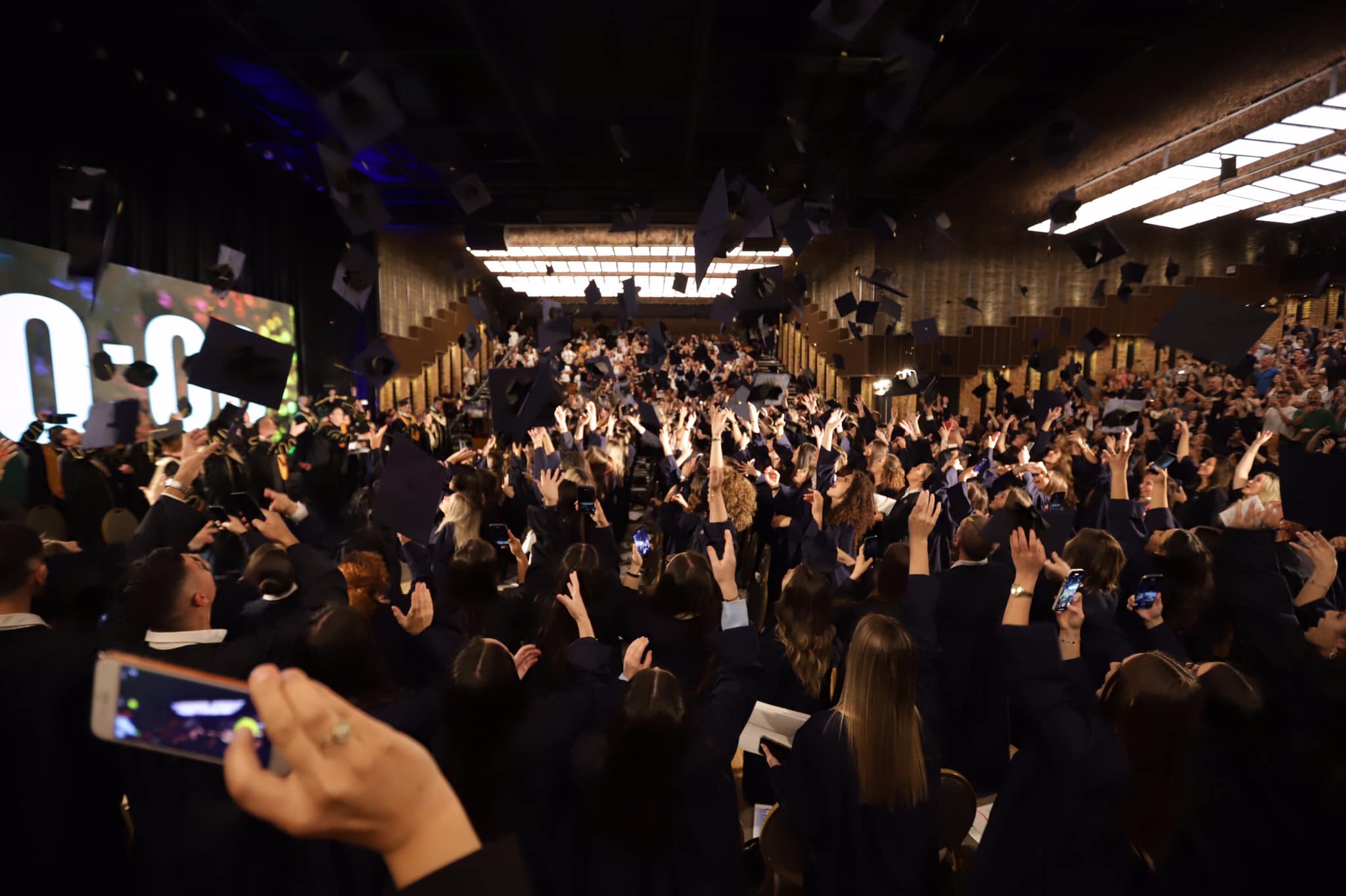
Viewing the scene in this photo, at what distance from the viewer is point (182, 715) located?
22.5 inches

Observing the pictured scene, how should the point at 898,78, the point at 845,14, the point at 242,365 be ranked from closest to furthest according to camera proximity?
the point at 242,365 < the point at 845,14 < the point at 898,78

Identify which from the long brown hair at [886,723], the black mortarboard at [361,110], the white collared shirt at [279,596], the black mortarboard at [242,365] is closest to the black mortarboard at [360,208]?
the black mortarboard at [361,110]

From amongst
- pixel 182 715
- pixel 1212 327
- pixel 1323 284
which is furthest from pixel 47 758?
pixel 1323 284

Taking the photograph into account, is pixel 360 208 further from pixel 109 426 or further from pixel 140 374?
pixel 140 374

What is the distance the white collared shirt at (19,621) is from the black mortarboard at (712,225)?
4.24 metres

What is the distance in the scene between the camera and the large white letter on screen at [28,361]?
6.45m

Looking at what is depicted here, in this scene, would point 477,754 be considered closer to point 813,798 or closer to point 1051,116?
point 813,798

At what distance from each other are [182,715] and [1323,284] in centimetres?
1420

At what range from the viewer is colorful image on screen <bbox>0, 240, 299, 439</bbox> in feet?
21.6

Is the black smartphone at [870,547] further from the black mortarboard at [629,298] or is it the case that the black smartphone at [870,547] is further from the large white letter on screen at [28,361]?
the large white letter on screen at [28,361]

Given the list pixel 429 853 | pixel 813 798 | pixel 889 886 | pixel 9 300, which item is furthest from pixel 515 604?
pixel 9 300

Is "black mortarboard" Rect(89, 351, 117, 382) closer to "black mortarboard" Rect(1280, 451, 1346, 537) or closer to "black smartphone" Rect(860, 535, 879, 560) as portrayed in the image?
"black smartphone" Rect(860, 535, 879, 560)

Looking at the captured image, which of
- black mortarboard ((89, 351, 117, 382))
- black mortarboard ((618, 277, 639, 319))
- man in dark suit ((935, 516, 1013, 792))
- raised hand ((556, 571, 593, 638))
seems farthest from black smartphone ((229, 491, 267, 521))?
black mortarboard ((89, 351, 117, 382))

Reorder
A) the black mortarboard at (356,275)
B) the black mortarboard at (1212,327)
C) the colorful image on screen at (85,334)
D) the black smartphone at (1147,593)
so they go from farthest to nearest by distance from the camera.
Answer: the colorful image on screen at (85,334) < the black mortarboard at (356,275) < the black mortarboard at (1212,327) < the black smartphone at (1147,593)
